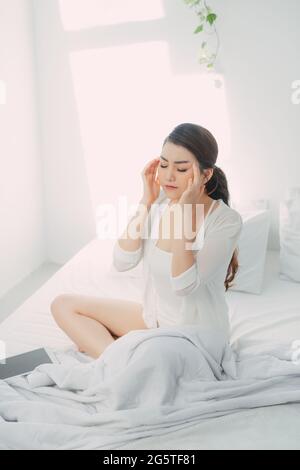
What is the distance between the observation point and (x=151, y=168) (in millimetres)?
1781

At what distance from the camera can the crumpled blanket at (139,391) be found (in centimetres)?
114

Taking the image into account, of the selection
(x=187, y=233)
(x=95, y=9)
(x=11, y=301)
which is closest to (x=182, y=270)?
(x=187, y=233)

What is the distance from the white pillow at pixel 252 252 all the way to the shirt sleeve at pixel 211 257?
721 millimetres

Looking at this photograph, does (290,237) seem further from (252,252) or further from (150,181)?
(150,181)

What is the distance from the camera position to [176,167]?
1.55 m

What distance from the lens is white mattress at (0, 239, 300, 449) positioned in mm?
1138

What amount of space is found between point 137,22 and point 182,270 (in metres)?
1.86

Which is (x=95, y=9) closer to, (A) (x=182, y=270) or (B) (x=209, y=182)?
(B) (x=209, y=182)

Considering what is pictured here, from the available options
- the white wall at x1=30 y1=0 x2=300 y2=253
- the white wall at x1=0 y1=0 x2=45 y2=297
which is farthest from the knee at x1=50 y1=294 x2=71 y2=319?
the white wall at x1=30 y1=0 x2=300 y2=253

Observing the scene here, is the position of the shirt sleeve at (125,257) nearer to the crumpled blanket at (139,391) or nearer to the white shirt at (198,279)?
the white shirt at (198,279)

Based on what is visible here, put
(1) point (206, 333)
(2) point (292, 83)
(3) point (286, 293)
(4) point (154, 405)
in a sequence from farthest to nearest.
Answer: (2) point (292, 83) → (3) point (286, 293) → (1) point (206, 333) → (4) point (154, 405)

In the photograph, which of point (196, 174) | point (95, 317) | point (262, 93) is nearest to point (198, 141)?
point (196, 174)

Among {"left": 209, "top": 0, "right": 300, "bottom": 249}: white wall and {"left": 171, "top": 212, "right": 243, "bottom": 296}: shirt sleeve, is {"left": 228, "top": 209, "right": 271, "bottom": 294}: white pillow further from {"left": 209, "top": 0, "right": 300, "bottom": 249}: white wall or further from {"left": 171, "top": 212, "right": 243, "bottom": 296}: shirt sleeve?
{"left": 171, "top": 212, "right": 243, "bottom": 296}: shirt sleeve

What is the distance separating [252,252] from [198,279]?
946 mm
